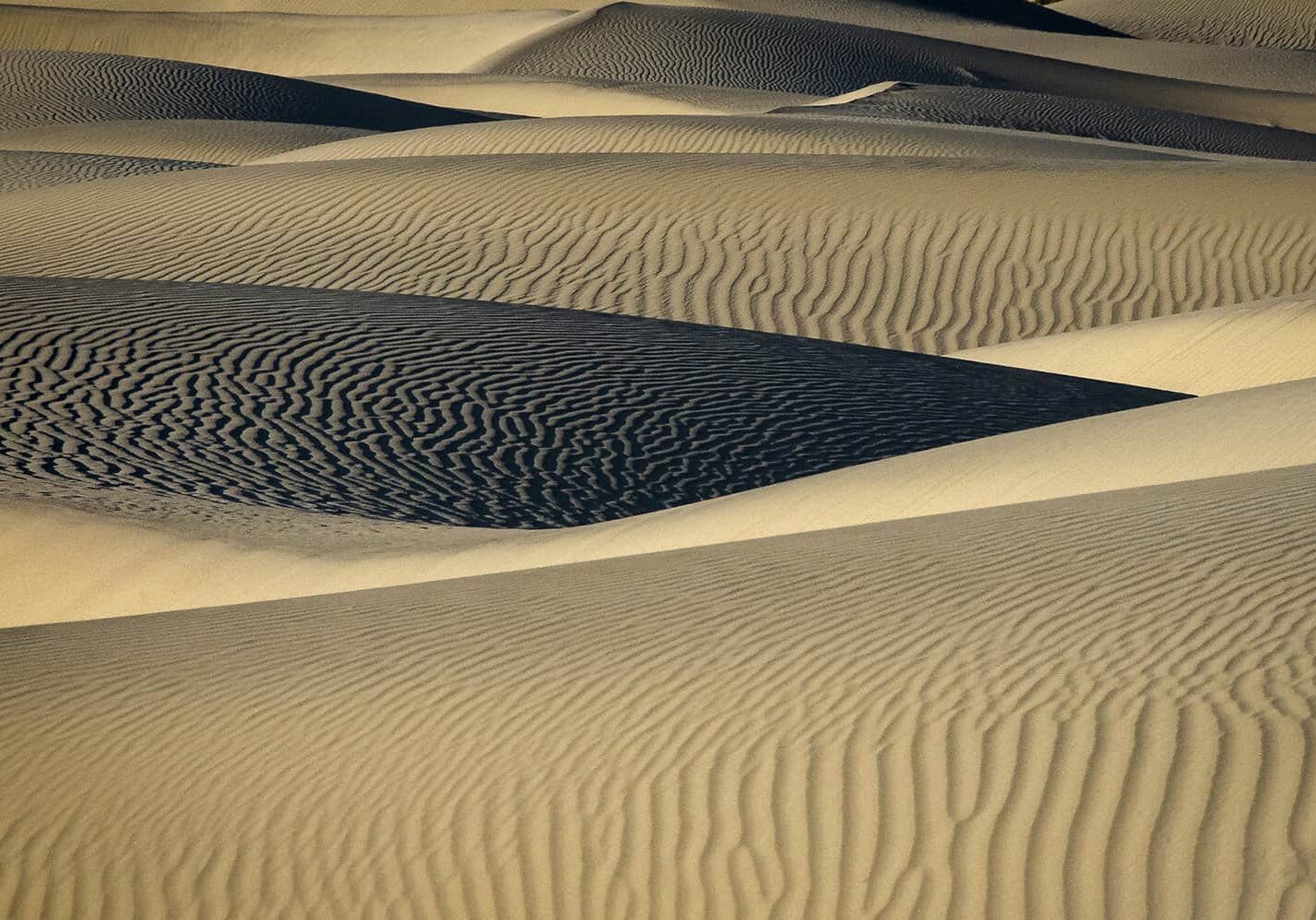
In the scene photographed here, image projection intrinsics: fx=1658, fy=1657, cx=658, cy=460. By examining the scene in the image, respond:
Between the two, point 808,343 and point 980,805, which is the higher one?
point 808,343

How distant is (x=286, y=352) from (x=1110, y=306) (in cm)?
692

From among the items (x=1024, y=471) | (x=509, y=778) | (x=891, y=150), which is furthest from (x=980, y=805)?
(x=891, y=150)

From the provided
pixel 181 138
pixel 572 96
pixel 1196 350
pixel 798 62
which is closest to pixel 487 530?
pixel 1196 350

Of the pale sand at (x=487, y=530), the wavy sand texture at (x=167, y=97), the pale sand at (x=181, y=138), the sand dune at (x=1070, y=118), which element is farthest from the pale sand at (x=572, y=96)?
the pale sand at (x=487, y=530)

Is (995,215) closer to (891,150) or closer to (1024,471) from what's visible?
(891,150)

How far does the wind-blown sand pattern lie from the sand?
10cm

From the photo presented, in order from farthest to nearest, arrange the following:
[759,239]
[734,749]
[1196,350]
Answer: [759,239], [1196,350], [734,749]

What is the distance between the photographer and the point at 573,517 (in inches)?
339

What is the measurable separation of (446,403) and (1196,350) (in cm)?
517

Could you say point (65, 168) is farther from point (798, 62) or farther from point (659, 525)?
point (798, 62)

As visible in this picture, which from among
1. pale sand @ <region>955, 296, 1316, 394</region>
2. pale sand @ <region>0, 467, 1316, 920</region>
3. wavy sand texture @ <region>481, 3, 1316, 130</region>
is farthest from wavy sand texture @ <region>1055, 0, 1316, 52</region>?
pale sand @ <region>0, 467, 1316, 920</region>

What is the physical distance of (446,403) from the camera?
32.8 ft

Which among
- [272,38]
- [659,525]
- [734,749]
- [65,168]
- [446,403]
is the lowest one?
[734,749]

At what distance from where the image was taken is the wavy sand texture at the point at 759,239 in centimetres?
1372
